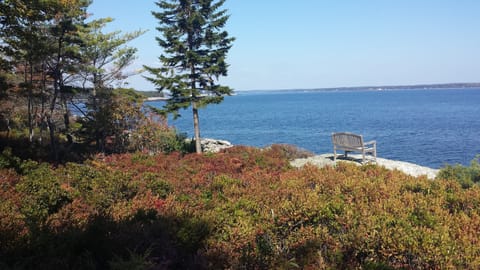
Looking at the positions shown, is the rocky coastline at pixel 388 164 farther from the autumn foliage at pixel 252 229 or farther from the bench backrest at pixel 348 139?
the autumn foliage at pixel 252 229

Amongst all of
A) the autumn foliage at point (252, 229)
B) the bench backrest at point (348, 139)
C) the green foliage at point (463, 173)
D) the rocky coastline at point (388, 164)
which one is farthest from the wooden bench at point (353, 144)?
the autumn foliage at point (252, 229)

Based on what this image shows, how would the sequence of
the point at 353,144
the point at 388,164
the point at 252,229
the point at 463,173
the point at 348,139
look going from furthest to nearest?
the point at 388,164 < the point at 348,139 < the point at 353,144 < the point at 463,173 < the point at 252,229

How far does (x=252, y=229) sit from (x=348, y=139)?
1114cm

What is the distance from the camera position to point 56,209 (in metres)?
5.74

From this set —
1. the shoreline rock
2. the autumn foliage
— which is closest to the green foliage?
the shoreline rock

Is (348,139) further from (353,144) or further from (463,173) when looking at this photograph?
(463,173)

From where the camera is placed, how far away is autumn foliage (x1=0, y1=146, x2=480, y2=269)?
3426 millimetres

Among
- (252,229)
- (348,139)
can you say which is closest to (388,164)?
(348,139)

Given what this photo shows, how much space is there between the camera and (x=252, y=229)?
411cm

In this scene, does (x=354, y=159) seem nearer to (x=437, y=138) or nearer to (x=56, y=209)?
(x=56, y=209)

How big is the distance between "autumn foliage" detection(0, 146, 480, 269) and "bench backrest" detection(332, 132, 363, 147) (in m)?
7.69

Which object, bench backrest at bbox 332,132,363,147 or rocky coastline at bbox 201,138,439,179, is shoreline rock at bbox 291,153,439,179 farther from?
bench backrest at bbox 332,132,363,147

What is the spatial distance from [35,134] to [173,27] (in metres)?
10.0

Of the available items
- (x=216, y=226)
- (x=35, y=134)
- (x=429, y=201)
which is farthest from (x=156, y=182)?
(x=35, y=134)
